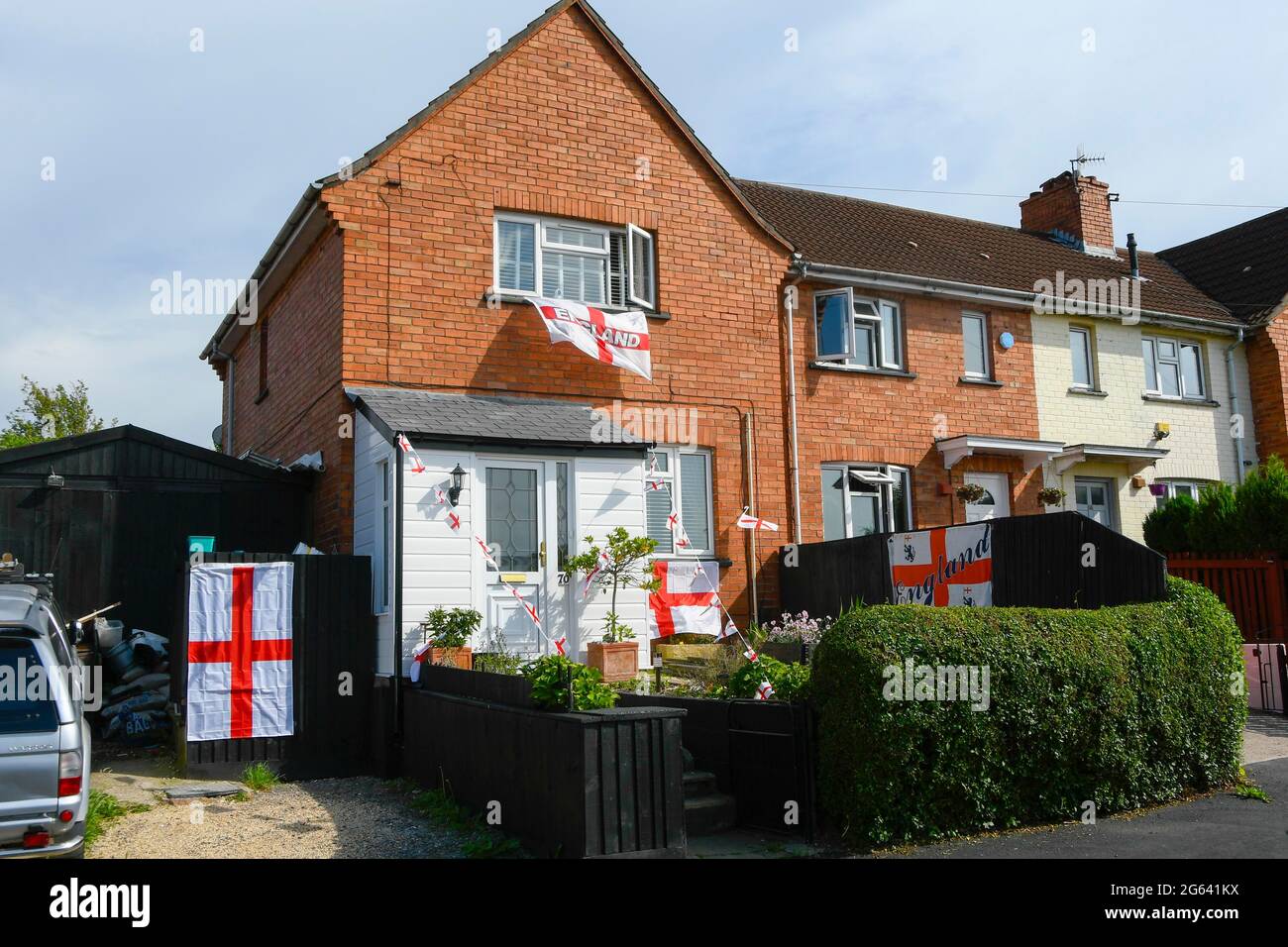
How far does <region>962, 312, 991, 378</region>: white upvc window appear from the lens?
1820 cm

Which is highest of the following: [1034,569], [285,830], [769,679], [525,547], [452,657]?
[525,547]

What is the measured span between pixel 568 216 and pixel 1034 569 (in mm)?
7374

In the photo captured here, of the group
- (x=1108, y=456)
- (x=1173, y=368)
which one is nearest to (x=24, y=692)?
(x=1108, y=456)

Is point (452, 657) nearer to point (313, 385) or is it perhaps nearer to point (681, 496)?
point (681, 496)

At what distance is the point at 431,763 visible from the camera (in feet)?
33.3

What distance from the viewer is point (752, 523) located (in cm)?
1523

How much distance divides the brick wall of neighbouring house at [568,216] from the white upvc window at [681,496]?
0.20 metres

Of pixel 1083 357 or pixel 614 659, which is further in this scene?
pixel 1083 357

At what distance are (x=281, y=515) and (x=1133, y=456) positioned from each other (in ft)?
44.8

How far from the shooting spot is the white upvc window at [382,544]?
11656mm

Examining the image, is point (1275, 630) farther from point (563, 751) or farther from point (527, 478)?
point (563, 751)

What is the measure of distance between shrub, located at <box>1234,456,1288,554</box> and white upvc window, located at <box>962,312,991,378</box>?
444cm

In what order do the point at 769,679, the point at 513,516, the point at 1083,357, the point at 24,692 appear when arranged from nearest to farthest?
the point at 24,692 < the point at 769,679 < the point at 513,516 < the point at 1083,357
